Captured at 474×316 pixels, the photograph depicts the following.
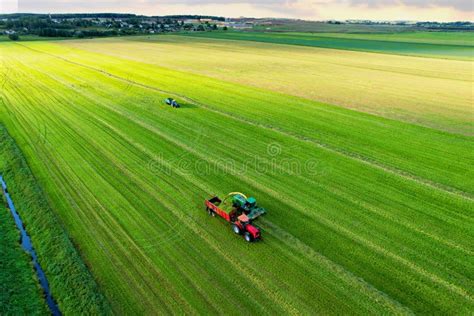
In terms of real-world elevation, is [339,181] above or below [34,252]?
above

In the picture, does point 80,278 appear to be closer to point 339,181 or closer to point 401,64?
point 339,181

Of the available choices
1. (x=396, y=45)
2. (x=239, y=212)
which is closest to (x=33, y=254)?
(x=239, y=212)

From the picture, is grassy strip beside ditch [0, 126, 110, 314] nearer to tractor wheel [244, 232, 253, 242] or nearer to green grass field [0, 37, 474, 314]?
green grass field [0, 37, 474, 314]

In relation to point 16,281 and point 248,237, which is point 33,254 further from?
point 248,237

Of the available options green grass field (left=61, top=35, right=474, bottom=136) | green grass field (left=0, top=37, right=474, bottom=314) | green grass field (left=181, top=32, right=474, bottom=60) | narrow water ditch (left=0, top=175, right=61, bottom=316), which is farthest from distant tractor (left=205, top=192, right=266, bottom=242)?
green grass field (left=181, top=32, right=474, bottom=60)

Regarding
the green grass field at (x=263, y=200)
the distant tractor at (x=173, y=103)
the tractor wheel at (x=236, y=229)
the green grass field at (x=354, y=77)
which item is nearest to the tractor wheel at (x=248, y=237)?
the green grass field at (x=263, y=200)

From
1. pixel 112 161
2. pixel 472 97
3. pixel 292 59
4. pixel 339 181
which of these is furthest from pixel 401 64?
pixel 112 161
